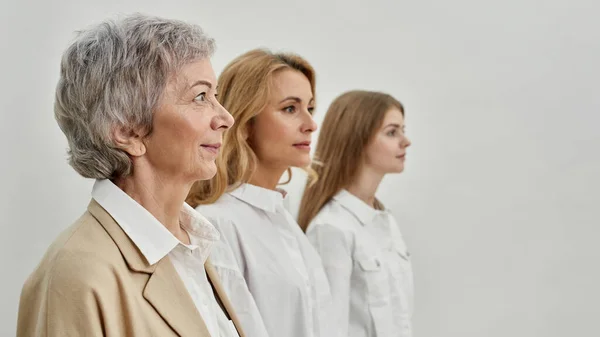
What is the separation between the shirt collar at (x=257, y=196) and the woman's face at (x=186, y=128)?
69cm

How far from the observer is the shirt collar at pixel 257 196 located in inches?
93.1

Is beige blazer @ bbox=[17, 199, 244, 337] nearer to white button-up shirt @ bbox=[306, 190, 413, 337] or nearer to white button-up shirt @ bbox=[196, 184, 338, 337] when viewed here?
white button-up shirt @ bbox=[196, 184, 338, 337]

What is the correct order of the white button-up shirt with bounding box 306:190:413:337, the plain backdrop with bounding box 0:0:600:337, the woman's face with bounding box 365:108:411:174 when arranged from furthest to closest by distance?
the plain backdrop with bounding box 0:0:600:337, the woman's face with bounding box 365:108:411:174, the white button-up shirt with bounding box 306:190:413:337

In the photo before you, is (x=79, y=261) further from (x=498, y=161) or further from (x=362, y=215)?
(x=498, y=161)

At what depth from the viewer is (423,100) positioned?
13.6 ft

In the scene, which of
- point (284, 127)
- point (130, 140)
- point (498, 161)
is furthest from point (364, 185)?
point (130, 140)

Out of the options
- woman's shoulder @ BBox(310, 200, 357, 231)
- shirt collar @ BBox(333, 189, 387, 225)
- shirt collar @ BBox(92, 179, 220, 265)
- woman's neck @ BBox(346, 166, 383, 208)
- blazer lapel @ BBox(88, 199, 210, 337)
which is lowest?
woman's shoulder @ BBox(310, 200, 357, 231)

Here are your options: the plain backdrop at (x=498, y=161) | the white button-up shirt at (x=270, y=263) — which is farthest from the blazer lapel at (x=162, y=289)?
the plain backdrop at (x=498, y=161)

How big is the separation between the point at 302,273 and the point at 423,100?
2046 mm

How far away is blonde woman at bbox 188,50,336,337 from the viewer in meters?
2.25

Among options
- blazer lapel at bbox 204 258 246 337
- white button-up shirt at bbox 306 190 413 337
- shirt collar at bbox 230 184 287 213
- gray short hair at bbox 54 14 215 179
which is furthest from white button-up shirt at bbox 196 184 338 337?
gray short hair at bbox 54 14 215 179

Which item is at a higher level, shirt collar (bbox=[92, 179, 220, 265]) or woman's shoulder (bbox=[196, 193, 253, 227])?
shirt collar (bbox=[92, 179, 220, 265])

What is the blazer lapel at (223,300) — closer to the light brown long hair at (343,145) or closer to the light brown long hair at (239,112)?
the light brown long hair at (239,112)

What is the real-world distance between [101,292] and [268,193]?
43.3 inches
